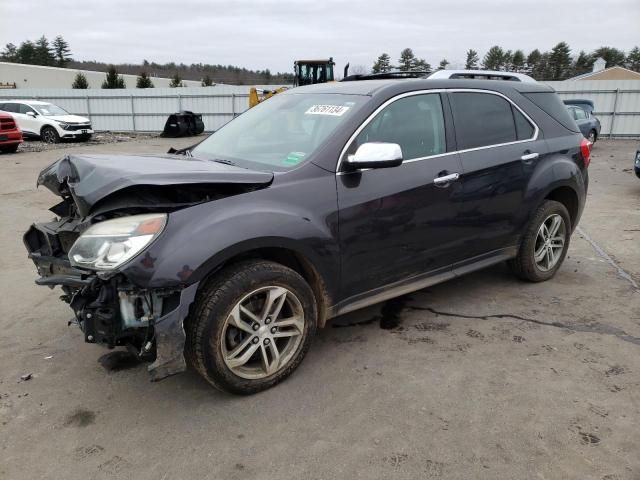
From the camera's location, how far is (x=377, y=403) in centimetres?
300

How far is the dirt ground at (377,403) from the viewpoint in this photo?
2520 mm

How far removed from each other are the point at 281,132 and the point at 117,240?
1.55m

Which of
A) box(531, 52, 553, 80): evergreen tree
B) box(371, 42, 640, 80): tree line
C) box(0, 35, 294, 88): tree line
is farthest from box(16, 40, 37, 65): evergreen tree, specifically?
box(531, 52, 553, 80): evergreen tree

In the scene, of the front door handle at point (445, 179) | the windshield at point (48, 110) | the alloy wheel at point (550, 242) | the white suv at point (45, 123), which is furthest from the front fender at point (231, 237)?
the windshield at point (48, 110)

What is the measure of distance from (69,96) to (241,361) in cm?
2962

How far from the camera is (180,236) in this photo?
2.67 meters

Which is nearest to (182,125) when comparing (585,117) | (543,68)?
(585,117)

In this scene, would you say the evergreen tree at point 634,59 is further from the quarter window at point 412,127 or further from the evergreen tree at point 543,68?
the quarter window at point 412,127

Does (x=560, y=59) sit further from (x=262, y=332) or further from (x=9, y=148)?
(x=262, y=332)

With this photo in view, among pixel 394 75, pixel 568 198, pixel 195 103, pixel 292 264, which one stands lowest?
pixel 292 264

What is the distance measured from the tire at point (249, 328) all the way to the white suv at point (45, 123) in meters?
20.3

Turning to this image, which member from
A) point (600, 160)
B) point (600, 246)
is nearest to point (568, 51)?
point (600, 160)

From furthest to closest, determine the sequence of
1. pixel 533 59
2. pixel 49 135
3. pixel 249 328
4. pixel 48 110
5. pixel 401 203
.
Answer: pixel 533 59
pixel 48 110
pixel 49 135
pixel 401 203
pixel 249 328

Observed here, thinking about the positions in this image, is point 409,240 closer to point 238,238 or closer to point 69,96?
point 238,238
